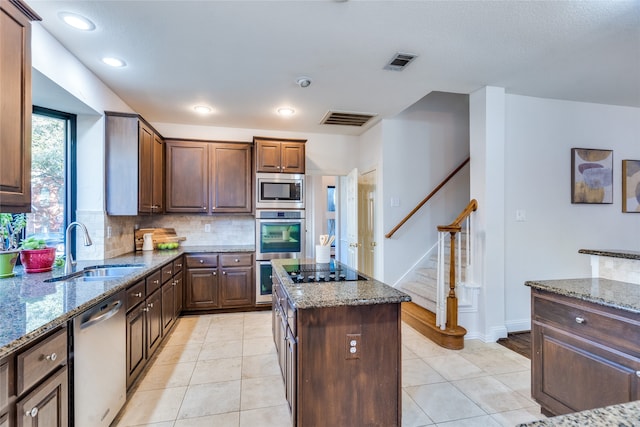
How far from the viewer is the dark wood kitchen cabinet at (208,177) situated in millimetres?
4051

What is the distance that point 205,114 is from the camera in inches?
154

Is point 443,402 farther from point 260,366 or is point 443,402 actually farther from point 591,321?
point 260,366

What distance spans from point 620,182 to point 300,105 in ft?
13.4

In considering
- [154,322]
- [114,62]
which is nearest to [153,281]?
[154,322]

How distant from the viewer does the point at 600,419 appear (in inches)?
25.3

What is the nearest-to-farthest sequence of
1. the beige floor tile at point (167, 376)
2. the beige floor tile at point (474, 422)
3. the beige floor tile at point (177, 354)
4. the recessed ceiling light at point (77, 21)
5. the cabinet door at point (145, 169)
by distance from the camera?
the beige floor tile at point (474, 422) → the recessed ceiling light at point (77, 21) → the beige floor tile at point (167, 376) → the beige floor tile at point (177, 354) → the cabinet door at point (145, 169)

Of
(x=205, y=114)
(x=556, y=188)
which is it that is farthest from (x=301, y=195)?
(x=556, y=188)

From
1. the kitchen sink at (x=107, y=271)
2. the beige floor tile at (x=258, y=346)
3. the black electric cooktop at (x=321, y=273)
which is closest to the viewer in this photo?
the black electric cooktop at (x=321, y=273)

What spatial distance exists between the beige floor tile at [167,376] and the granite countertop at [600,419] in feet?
8.02

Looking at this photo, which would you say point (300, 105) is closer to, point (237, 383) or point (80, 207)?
point (80, 207)

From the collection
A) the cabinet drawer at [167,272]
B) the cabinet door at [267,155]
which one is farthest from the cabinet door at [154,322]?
the cabinet door at [267,155]

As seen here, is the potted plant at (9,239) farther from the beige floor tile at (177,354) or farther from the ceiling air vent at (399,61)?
the ceiling air vent at (399,61)

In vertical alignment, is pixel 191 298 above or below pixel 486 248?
below

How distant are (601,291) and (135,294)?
299 centimetres
